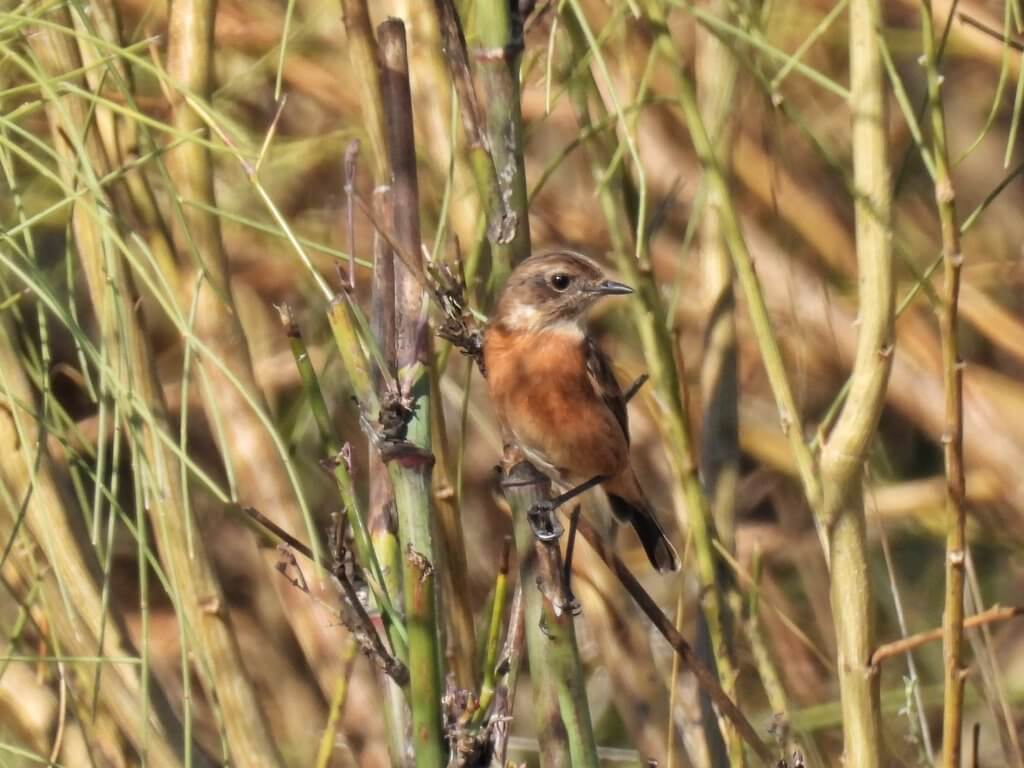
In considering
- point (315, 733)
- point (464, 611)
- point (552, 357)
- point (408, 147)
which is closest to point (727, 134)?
point (552, 357)

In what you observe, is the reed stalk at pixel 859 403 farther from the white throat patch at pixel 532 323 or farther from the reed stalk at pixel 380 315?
the white throat patch at pixel 532 323

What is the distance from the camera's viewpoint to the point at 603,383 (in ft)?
12.3

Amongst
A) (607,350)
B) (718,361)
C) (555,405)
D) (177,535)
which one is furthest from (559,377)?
(607,350)

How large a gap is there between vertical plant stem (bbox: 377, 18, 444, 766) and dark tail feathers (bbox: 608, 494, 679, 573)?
1.92 metres

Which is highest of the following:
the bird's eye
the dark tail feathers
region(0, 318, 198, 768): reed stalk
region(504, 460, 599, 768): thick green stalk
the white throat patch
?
the bird's eye

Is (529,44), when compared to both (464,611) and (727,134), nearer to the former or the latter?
(727,134)

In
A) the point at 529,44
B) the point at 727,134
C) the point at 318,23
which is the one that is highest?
the point at 318,23

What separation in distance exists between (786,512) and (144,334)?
2527 mm

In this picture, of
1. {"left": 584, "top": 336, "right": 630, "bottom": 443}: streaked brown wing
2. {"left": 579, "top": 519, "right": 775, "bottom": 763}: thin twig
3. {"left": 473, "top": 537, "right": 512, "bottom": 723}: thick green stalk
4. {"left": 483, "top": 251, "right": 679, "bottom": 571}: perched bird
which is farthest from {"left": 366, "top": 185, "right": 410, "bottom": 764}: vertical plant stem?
{"left": 584, "top": 336, "right": 630, "bottom": 443}: streaked brown wing

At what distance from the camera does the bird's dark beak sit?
11.2 feet

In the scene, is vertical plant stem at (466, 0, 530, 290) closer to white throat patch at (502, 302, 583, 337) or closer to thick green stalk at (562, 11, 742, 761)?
thick green stalk at (562, 11, 742, 761)

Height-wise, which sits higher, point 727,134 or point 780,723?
point 727,134

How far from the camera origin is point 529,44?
3861 mm

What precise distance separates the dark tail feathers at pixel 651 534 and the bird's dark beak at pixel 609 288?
0.66 metres
